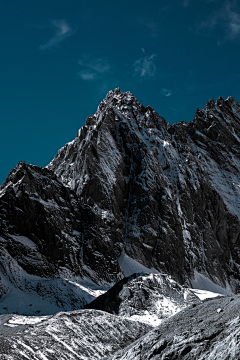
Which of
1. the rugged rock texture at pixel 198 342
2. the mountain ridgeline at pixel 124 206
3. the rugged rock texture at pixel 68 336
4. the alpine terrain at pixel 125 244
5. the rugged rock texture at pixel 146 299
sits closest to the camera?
the rugged rock texture at pixel 198 342

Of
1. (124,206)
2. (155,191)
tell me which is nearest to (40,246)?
(124,206)

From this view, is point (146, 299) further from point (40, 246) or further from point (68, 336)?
point (40, 246)

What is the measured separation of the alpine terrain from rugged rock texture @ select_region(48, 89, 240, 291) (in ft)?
1.50

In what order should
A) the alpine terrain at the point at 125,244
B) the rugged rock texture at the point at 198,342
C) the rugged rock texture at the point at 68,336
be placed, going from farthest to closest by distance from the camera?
the alpine terrain at the point at 125,244 < the rugged rock texture at the point at 68,336 < the rugged rock texture at the point at 198,342

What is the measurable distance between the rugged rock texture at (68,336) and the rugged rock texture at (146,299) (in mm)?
9857

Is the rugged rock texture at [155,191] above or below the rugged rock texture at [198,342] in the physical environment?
above

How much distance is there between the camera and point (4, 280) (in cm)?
8325

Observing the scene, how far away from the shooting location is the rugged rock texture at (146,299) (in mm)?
67812

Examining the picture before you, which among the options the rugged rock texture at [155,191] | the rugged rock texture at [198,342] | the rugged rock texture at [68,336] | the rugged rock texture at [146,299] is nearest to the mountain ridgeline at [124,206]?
the rugged rock texture at [155,191]

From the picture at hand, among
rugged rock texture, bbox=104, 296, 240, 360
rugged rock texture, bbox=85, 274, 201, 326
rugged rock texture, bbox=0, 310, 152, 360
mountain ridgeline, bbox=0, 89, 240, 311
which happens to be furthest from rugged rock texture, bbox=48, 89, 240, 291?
rugged rock texture, bbox=104, 296, 240, 360

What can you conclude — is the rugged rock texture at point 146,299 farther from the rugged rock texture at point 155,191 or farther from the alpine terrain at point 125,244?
the rugged rock texture at point 155,191

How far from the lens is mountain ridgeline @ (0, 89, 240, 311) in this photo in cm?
9762

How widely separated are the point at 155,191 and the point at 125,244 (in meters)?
23.8

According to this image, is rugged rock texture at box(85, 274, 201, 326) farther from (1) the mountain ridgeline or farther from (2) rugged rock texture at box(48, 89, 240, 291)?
(2) rugged rock texture at box(48, 89, 240, 291)
